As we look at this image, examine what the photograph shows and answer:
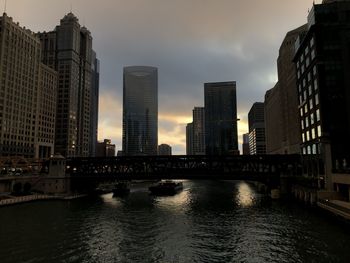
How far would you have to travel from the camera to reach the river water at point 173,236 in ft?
130

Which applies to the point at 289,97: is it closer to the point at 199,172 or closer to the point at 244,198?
the point at 199,172

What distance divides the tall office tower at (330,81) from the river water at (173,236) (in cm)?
3300

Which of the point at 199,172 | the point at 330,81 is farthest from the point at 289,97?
the point at 199,172

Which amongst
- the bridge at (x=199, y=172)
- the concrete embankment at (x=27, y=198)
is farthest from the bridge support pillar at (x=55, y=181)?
the concrete embankment at (x=27, y=198)

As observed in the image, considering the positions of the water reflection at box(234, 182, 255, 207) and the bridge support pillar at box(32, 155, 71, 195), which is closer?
the water reflection at box(234, 182, 255, 207)

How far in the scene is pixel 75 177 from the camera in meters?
118

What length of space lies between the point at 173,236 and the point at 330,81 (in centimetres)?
7917

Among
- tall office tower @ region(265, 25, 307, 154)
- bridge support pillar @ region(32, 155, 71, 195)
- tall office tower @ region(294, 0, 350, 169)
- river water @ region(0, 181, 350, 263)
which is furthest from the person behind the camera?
tall office tower @ region(265, 25, 307, 154)

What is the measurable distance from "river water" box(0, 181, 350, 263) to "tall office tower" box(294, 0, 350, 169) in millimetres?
32996

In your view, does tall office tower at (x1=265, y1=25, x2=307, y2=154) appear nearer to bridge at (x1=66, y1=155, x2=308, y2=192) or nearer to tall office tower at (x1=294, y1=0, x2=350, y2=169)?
bridge at (x1=66, y1=155, x2=308, y2=192)

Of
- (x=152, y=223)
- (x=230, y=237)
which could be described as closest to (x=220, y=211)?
(x=152, y=223)

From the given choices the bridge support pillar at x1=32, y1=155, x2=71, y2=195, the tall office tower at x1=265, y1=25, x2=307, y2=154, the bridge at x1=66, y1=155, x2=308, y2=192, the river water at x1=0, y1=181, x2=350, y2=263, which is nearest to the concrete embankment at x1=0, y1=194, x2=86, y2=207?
the bridge support pillar at x1=32, y1=155, x2=71, y2=195

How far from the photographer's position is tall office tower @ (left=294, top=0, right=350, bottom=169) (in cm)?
9612

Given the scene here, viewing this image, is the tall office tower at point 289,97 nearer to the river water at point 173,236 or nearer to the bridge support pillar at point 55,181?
the river water at point 173,236
